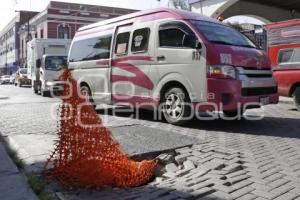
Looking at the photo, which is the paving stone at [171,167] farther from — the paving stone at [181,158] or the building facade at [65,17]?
the building facade at [65,17]

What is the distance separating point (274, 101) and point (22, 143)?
16.4 feet

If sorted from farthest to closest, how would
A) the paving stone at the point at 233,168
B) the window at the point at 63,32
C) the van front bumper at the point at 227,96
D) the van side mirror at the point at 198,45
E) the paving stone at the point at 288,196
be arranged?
the window at the point at 63,32
the van side mirror at the point at 198,45
the van front bumper at the point at 227,96
the paving stone at the point at 233,168
the paving stone at the point at 288,196

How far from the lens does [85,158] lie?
4504 mm

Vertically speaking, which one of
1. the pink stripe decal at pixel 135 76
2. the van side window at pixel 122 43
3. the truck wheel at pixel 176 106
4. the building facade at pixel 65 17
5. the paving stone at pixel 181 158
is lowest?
the paving stone at pixel 181 158

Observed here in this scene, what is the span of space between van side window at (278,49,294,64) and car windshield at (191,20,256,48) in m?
2.86

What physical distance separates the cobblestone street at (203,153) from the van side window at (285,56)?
2218 mm

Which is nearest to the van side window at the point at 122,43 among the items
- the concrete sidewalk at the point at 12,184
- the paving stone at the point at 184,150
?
the paving stone at the point at 184,150

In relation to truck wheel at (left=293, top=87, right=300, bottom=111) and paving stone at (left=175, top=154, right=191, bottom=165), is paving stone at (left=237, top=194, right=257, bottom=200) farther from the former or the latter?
truck wheel at (left=293, top=87, right=300, bottom=111)

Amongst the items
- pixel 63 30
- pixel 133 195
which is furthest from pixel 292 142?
pixel 63 30

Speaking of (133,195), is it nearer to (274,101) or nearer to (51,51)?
(274,101)

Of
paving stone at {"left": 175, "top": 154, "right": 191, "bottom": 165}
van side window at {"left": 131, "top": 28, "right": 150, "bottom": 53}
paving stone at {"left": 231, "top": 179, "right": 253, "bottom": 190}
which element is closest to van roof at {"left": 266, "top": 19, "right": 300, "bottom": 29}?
van side window at {"left": 131, "top": 28, "right": 150, "bottom": 53}

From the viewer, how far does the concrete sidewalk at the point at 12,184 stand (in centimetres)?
419

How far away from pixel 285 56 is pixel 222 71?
4.67m

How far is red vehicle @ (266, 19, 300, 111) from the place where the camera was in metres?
11.0
